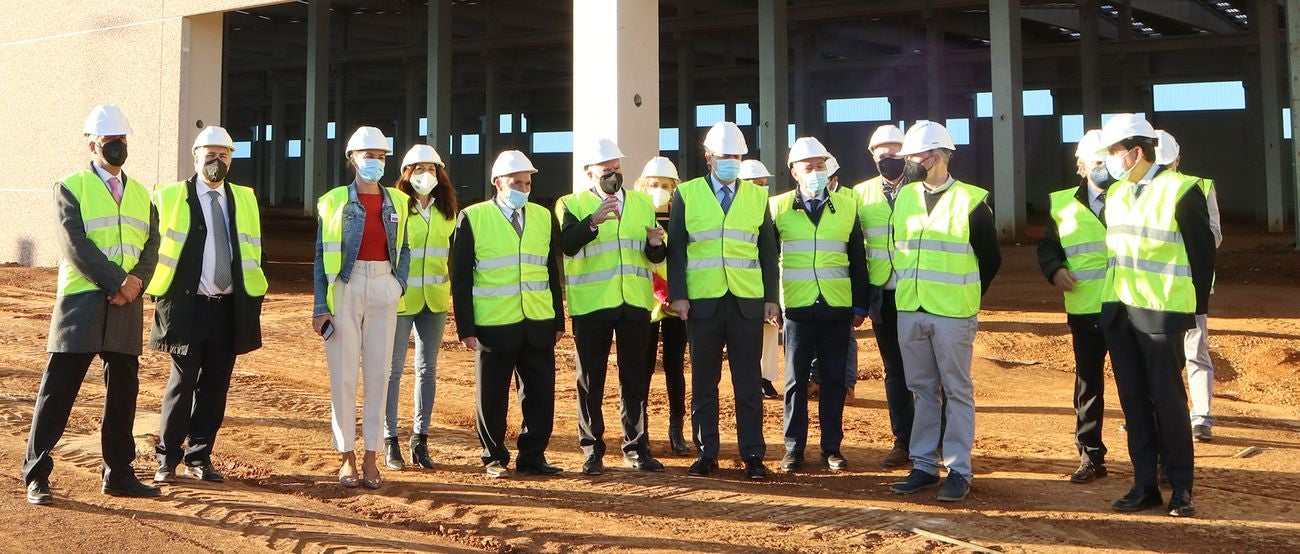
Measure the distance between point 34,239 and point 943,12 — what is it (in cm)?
2264

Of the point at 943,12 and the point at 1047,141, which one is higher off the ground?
the point at 943,12

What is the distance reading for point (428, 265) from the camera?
715 cm

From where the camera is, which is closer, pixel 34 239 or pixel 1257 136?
pixel 34 239

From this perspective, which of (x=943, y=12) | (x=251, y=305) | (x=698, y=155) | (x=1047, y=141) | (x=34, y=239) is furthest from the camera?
(x=698, y=155)

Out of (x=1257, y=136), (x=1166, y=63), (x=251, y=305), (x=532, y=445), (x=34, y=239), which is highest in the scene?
(x=1166, y=63)

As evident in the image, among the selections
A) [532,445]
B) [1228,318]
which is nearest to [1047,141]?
[1228,318]

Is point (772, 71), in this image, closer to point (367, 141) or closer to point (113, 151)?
point (367, 141)

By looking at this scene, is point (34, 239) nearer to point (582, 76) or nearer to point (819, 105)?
point (582, 76)

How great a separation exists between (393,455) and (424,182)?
1685mm

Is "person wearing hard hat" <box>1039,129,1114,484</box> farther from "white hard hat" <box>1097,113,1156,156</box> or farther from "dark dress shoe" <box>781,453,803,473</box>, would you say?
"dark dress shoe" <box>781,453,803,473</box>

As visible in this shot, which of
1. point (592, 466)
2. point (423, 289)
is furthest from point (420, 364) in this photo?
point (592, 466)

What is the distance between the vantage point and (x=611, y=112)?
36.3 ft

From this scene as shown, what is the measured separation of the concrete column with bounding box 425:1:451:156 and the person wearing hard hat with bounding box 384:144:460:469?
22015 mm

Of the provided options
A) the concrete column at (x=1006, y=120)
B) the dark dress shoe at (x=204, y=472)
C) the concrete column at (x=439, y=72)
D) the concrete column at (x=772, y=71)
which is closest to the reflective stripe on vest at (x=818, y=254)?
the dark dress shoe at (x=204, y=472)
